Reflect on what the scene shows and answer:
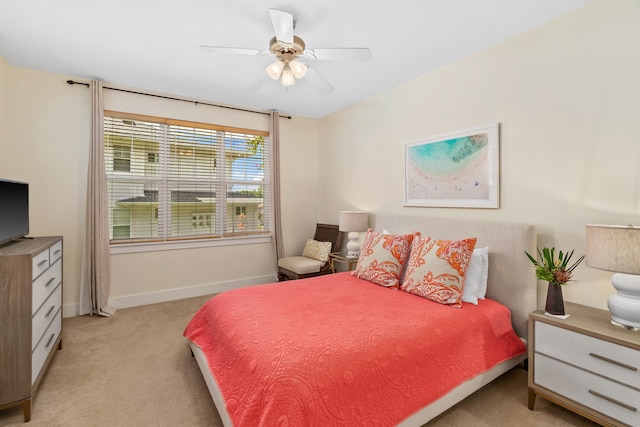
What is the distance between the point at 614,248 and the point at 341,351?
5.01 ft

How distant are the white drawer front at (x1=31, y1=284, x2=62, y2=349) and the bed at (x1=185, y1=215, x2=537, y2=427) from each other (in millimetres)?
904

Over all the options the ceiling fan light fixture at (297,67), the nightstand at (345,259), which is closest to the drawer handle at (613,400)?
the nightstand at (345,259)

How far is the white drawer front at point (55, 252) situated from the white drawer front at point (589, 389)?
11.4 ft

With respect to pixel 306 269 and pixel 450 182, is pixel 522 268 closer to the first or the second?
pixel 450 182

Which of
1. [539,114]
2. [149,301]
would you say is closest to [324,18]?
[539,114]

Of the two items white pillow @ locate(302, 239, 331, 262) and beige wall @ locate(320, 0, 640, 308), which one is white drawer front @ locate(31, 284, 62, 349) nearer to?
white pillow @ locate(302, 239, 331, 262)

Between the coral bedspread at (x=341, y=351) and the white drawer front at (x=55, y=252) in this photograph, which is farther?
the white drawer front at (x=55, y=252)

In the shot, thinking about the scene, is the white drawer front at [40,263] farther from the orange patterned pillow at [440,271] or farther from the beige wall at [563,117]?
the beige wall at [563,117]

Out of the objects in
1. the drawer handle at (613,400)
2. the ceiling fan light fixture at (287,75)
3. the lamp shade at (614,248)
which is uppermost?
the ceiling fan light fixture at (287,75)

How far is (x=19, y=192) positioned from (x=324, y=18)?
9.10 ft

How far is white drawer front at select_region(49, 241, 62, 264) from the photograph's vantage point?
7.58 feet

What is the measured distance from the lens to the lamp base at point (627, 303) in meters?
1.63

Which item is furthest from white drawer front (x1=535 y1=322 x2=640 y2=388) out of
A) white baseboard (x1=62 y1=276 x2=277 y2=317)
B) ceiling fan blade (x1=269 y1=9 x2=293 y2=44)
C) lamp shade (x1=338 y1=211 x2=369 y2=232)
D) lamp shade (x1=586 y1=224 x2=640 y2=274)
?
white baseboard (x1=62 y1=276 x2=277 y2=317)

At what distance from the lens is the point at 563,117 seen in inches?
85.9
